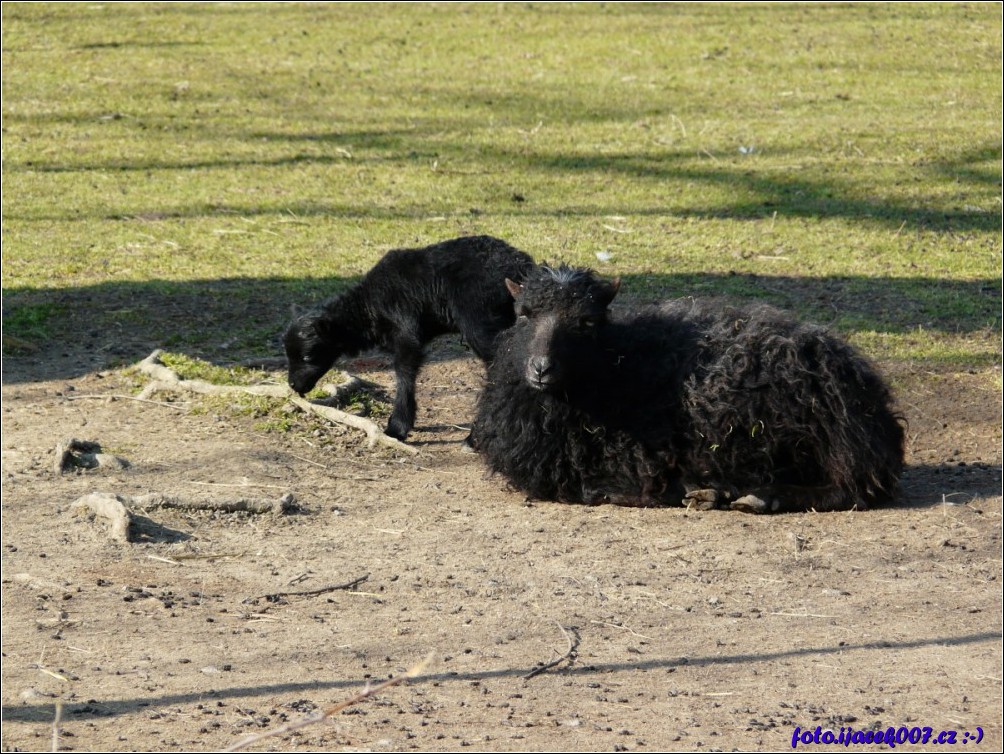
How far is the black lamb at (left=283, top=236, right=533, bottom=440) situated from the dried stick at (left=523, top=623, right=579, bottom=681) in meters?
2.67

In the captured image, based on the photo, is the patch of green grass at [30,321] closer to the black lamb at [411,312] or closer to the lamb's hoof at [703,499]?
the black lamb at [411,312]

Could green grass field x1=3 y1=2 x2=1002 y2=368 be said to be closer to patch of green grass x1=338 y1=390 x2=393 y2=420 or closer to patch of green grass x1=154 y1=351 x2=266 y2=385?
patch of green grass x1=154 y1=351 x2=266 y2=385

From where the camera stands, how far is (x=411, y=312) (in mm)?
8438

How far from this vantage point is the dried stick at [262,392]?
839cm

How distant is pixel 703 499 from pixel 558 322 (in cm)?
116

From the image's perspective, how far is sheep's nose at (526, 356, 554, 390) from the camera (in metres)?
7.21

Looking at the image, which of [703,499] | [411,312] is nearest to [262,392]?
[411,312]

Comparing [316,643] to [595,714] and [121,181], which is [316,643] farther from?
[121,181]

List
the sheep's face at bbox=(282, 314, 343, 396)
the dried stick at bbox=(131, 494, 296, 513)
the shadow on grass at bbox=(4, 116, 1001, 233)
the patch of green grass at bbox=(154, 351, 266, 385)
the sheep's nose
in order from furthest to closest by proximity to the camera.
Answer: the shadow on grass at bbox=(4, 116, 1001, 233), the patch of green grass at bbox=(154, 351, 266, 385), the sheep's face at bbox=(282, 314, 343, 396), the sheep's nose, the dried stick at bbox=(131, 494, 296, 513)

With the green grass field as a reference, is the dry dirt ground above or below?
below

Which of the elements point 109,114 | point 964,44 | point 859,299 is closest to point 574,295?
point 859,299

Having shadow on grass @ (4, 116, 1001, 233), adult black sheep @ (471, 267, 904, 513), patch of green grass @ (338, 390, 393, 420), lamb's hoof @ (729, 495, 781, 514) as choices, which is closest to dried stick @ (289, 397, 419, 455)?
patch of green grass @ (338, 390, 393, 420)

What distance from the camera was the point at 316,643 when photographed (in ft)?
18.1

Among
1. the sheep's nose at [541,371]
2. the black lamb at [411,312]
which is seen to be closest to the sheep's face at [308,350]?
the black lamb at [411,312]
